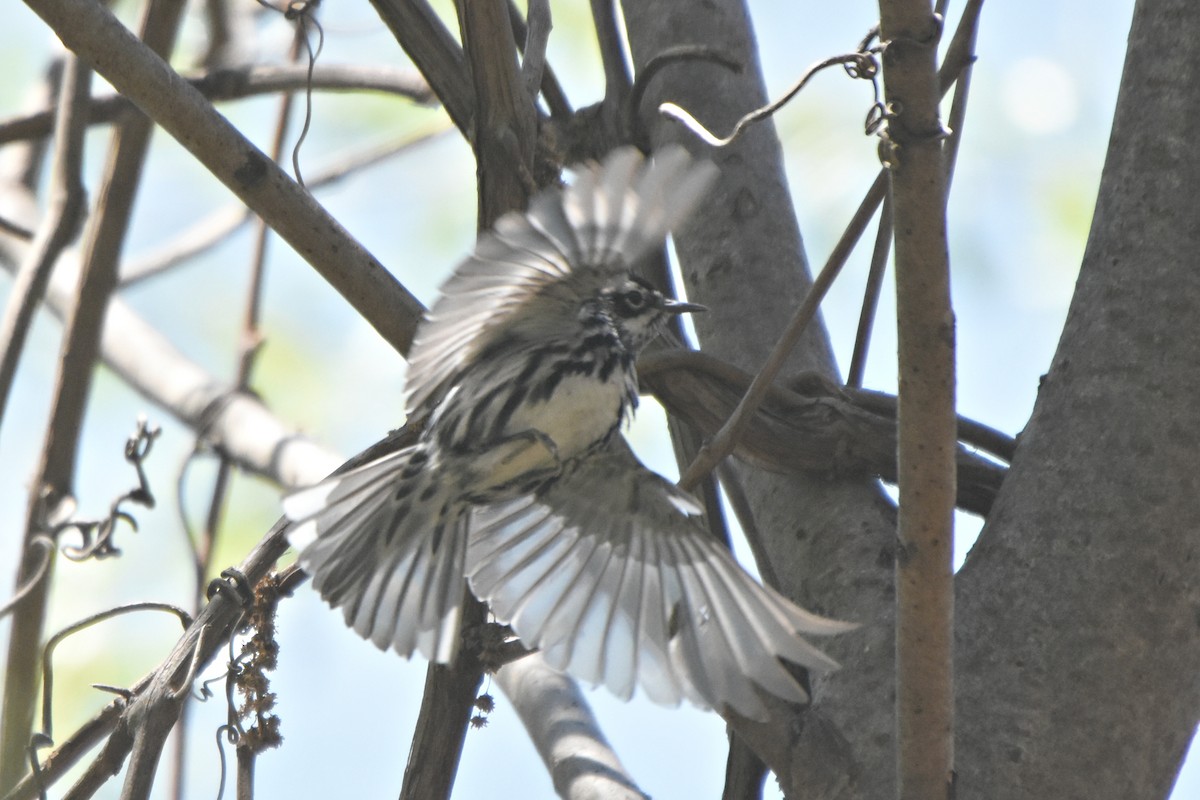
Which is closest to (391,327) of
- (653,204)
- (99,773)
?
(653,204)

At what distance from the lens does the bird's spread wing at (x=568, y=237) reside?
2078 mm

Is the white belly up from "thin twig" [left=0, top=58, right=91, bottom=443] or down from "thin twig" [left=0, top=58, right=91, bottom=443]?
down

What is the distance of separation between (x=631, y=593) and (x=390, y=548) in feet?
1.51

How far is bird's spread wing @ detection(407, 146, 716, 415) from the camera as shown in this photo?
2.08 meters

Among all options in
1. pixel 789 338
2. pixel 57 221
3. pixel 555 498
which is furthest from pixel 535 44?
pixel 57 221

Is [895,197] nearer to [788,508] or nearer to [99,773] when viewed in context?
[788,508]

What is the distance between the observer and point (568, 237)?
2188mm

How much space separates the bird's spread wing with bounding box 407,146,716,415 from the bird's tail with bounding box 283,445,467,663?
0.94 ft

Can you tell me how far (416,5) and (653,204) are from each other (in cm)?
61

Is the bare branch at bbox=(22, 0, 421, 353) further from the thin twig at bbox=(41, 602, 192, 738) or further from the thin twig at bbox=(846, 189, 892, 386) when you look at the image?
the thin twig at bbox=(846, 189, 892, 386)

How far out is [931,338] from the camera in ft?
5.23

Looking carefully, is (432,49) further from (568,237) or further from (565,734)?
(565,734)

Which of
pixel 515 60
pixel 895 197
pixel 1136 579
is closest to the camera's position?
pixel 895 197

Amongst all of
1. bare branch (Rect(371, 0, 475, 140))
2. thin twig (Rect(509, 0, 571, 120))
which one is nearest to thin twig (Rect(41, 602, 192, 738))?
bare branch (Rect(371, 0, 475, 140))
